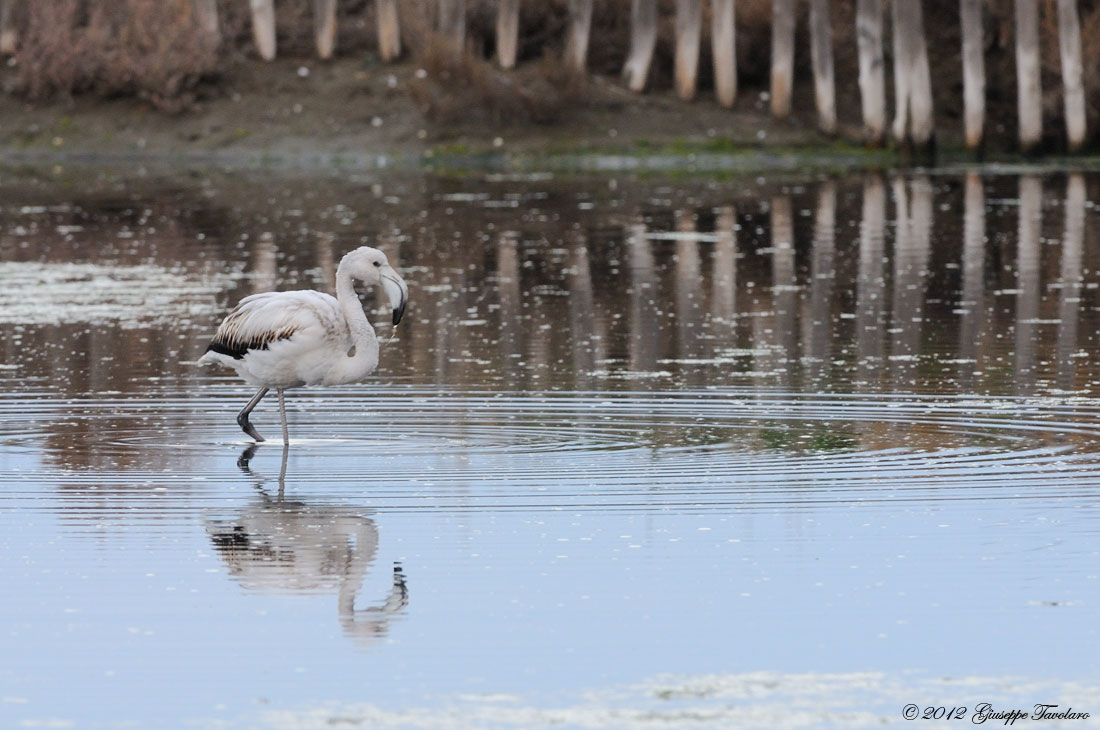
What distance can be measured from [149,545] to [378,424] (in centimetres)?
322

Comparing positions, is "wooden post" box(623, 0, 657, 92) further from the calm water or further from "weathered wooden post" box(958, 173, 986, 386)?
the calm water

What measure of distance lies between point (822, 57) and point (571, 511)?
34.6 metres

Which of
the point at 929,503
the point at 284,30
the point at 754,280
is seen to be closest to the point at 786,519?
the point at 929,503

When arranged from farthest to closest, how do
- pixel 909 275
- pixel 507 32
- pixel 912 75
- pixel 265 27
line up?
pixel 265 27 < pixel 507 32 < pixel 912 75 < pixel 909 275

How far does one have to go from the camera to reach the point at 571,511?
928cm

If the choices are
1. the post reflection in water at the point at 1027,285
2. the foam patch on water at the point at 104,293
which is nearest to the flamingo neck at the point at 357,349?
the post reflection in water at the point at 1027,285

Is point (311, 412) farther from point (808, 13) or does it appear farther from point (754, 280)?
point (808, 13)

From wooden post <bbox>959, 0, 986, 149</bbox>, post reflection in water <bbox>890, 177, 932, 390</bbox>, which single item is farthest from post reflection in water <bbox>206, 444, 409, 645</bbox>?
wooden post <bbox>959, 0, 986, 149</bbox>

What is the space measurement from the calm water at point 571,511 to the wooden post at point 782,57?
22945 mm

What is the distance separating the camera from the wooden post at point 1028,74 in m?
41.3

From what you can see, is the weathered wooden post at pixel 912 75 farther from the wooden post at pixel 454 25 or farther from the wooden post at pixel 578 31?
the wooden post at pixel 454 25

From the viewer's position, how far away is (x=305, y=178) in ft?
131

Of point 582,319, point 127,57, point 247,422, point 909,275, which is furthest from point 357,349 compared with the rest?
point 127,57

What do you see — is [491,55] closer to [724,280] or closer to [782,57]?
[782,57]
